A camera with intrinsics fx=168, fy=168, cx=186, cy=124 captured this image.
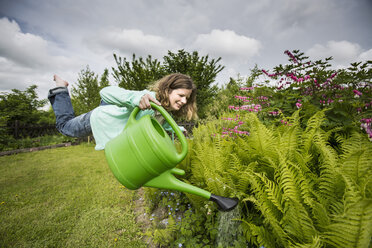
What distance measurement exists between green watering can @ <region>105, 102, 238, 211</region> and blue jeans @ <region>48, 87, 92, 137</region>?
1.11 metres

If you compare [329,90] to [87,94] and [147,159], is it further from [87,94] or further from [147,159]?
[87,94]

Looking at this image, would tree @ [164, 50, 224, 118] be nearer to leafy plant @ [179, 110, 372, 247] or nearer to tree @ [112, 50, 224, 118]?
tree @ [112, 50, 224, 118]

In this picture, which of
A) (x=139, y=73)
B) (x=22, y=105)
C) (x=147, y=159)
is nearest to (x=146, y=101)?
(x=147, y=159)

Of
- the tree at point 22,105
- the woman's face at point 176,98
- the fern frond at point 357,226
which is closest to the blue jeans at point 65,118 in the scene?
the woman's face at point 176,98

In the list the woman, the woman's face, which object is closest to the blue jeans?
the woman

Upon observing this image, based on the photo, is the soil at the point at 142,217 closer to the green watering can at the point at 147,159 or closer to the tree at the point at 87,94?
the green watering can at the point at 147,159

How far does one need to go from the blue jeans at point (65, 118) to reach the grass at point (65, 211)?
1.02 metres

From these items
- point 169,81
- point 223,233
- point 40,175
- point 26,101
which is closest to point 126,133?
→ point 223,233

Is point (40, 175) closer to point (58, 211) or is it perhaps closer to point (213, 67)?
point (58, 211)

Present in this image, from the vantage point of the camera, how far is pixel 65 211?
214cm

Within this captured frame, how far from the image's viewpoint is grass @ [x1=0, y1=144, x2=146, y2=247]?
167cm

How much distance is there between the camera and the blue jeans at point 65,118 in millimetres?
1972

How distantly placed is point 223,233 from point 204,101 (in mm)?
7693

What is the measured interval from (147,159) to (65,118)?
1665 mm
